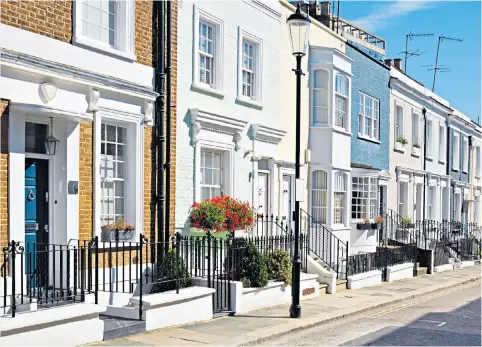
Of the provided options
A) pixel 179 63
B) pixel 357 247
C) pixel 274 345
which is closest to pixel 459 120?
pixel 357 247

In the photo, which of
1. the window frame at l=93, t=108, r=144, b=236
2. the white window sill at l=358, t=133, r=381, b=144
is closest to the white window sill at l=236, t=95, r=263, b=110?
the window frame at l=93, t=108, r=144, b=236

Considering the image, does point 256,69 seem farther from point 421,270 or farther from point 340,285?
point 421,270

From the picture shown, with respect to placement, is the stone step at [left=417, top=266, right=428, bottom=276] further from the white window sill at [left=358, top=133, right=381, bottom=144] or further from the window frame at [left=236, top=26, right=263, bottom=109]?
the window frame at [left=236, top=26, right=263, bottom=109]

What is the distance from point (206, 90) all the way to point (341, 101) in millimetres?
6985

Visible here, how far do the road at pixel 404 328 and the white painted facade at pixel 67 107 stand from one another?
3.88 meters

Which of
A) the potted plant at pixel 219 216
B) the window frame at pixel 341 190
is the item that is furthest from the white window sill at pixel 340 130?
the potted plant at pixel 219 216

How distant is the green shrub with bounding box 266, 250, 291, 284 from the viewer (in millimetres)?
13747

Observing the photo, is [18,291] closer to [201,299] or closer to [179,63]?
[201,299]

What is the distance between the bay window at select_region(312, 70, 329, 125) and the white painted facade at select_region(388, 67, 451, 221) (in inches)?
263

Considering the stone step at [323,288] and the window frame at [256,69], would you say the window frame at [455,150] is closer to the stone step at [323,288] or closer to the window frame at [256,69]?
the stone step at [323,288]

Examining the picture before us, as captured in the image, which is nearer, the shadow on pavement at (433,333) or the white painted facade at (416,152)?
the shadow on pavement at (433,333)

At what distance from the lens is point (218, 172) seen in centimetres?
1501

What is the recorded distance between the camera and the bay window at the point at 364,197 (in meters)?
21.8

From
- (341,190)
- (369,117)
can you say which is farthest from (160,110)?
(369,117)
